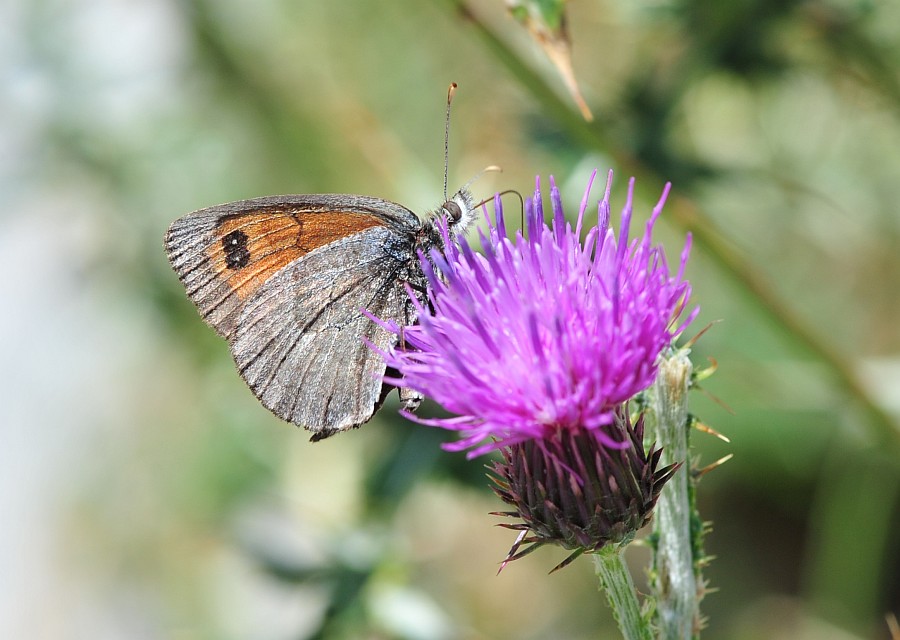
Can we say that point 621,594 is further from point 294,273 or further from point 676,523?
point 294,273

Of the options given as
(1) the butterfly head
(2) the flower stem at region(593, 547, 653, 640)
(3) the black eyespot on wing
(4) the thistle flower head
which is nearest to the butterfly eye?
(1) the butterfly head

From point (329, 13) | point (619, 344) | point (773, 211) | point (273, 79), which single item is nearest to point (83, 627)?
point (273, 79)

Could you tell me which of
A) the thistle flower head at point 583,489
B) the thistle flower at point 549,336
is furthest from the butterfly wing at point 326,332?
the thistle flower head at point 583,489

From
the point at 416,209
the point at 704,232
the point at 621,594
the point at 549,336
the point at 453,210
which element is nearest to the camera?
the point at 621,594

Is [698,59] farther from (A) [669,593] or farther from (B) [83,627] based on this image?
(B) [83,627]

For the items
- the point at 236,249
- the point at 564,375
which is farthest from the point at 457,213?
the point at 564,375

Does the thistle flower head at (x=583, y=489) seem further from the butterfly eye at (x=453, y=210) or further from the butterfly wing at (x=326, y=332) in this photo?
the butterfly eye at (x=453, y=210)
